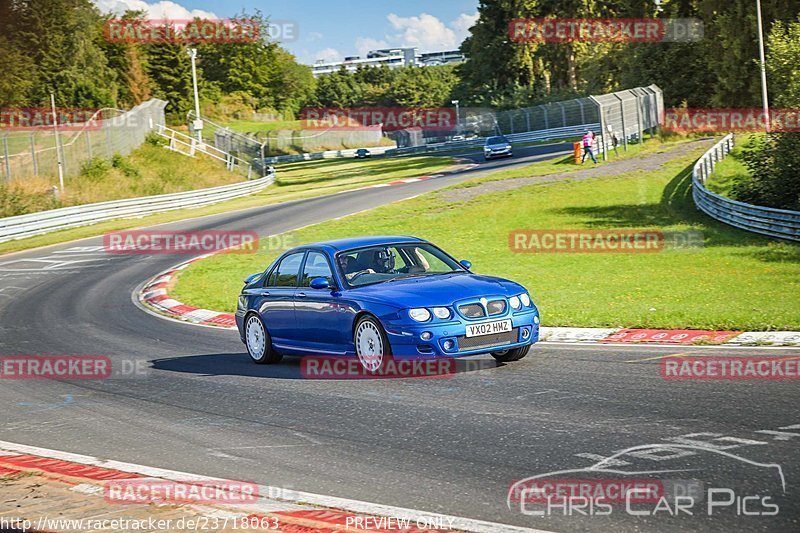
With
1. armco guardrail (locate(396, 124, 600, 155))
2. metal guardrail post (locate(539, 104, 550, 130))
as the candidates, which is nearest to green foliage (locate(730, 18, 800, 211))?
armco guardrail (locate(396, 124, 600, 155))

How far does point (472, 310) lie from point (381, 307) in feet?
3.09

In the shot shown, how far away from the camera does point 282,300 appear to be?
12.0m

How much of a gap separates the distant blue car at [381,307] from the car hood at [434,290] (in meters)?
0.01

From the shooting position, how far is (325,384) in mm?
10406

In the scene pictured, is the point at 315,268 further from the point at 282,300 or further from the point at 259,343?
the point at 259,343

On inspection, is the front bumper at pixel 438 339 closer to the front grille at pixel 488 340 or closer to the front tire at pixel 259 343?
the front grille at pixel 488 340

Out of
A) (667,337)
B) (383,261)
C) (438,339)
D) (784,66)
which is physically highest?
(784,66)

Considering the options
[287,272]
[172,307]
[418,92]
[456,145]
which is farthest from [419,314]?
[418,92]

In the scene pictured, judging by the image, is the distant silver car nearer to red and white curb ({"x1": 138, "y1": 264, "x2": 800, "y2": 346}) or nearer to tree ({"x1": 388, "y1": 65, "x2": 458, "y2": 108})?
red and white curb ({"x1": 138, "y1": 264, "x2": 800, "y2": 346})

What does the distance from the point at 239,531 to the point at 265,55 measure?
14520 cm

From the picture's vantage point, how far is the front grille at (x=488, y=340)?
994 cm

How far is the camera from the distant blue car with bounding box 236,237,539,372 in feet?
32.8

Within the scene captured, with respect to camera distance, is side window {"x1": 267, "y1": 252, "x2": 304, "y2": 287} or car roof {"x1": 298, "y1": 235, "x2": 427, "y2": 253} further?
side window {"x1": 267, "y1": 252, "x2": 304, "y2": 287}

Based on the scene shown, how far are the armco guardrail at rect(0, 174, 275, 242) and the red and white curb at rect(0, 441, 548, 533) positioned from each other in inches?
1149
